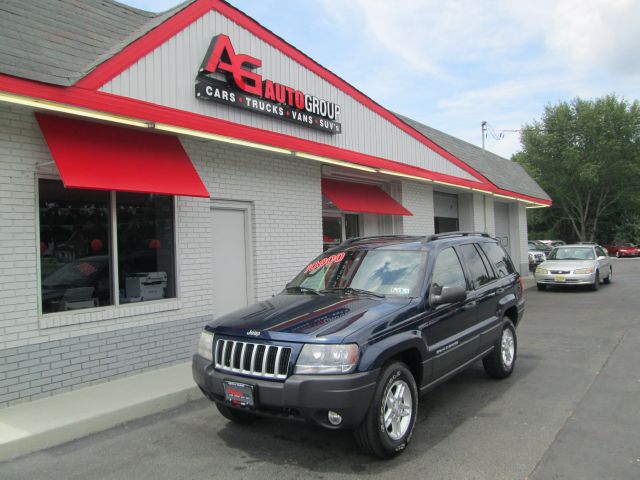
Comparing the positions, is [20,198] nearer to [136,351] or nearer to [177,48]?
[136,351]

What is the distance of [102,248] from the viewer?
6.50 m

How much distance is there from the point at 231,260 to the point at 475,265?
4.21 metres

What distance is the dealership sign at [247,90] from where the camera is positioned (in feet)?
24.2

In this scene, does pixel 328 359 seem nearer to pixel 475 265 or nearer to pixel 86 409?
pixel 475 265

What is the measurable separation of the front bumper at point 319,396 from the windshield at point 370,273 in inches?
44.7

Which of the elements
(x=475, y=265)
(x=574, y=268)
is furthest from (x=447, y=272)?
(x=574, y=268)

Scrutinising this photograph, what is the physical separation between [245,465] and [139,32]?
18.7 ft

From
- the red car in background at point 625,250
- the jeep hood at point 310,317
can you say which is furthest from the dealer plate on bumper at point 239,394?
the red car in background at point 625,250

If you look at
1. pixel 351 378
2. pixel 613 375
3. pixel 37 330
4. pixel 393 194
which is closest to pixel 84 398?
pixel 37 330

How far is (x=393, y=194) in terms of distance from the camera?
13117mm

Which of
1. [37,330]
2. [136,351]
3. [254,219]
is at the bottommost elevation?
[136,351]

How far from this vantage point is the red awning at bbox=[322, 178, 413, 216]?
10648mm

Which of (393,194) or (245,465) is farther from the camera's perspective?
(393,194)

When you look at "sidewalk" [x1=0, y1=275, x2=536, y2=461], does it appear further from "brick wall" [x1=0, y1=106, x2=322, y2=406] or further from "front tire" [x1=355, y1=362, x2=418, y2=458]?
"front tire" [x1=355, y1=362, x2=418, y2=458]
